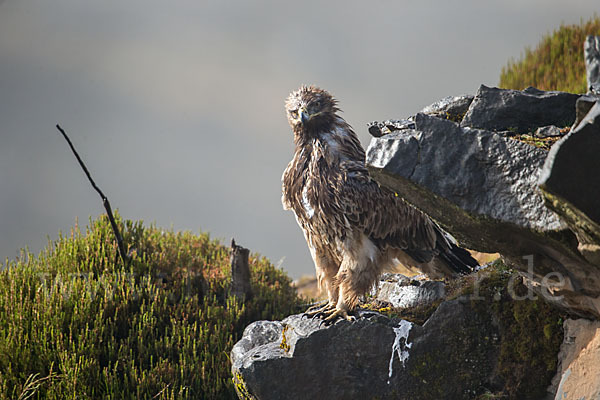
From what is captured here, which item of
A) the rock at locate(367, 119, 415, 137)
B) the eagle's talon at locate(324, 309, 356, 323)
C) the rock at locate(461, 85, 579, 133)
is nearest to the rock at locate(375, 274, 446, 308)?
the eagle's talon at locate(324, 309, 356, 323)

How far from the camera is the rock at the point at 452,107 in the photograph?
3811 millimetres

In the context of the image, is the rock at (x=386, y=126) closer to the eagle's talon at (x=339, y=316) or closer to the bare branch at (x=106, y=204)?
the eagle's talon at (x=339, y=316)

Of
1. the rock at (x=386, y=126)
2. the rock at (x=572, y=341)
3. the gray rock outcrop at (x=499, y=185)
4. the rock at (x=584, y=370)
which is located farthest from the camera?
the rock at (x=386, y=126)

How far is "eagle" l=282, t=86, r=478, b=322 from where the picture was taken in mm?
4559

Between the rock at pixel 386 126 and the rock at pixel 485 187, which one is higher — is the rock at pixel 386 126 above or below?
above

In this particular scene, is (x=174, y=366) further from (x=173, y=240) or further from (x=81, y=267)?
(x=173, y=240)

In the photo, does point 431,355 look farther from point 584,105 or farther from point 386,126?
point 584,105

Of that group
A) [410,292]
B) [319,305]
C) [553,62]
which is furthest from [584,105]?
[553,62]

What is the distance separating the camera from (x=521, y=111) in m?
3.31

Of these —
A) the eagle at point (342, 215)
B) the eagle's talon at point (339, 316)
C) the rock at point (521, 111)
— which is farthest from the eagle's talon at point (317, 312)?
the rock at point (521, 111)

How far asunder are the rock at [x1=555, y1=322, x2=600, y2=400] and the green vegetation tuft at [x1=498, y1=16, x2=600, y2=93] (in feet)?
30.6

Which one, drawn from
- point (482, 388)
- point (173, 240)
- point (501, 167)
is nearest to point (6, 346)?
point (173, 240)

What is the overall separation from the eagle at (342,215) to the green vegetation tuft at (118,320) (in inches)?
74.0

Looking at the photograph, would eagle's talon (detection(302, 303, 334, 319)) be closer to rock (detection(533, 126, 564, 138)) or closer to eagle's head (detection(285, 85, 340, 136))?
eagle's head (detection(285, 85, 340, 136))
